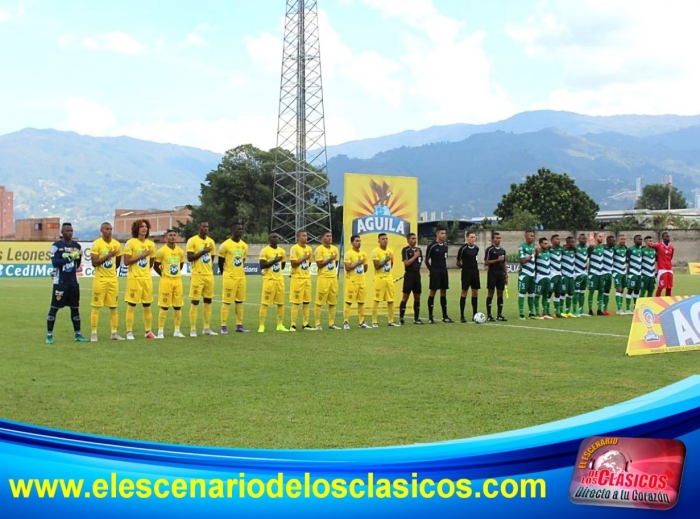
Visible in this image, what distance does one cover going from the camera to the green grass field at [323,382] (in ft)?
22.9

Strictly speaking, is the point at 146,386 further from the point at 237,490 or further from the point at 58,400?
the point at 237,490

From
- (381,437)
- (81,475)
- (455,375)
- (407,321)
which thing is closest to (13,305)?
(407,321)

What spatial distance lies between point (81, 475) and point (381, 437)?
4420mm

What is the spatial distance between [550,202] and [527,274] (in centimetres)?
5733

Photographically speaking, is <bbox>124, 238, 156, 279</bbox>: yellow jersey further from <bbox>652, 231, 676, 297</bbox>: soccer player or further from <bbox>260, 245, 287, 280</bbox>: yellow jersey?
<bbox>652, 231, 676, 297</bbox>: soccer player

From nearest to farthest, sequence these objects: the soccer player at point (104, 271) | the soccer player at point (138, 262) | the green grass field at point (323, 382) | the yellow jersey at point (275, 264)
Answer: the green grass field at point (323, 382)
the soccer player at point (104, 271)
the soccer player at point (138, 262)
the yellow jersey at point (275, 264)

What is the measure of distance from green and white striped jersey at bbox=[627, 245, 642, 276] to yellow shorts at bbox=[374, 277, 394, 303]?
679 cm

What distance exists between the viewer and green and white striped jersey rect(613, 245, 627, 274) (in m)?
19.7

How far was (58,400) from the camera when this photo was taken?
829cm

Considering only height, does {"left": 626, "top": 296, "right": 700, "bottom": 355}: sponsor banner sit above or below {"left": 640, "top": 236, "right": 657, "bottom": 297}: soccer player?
below

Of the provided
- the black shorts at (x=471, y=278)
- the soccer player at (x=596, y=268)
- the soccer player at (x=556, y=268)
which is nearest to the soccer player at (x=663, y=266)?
the soccer player at (x=596, y=268)

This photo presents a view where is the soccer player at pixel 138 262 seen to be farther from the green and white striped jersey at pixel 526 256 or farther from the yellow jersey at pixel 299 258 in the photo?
the green and white striped jersey at pixel 526 256

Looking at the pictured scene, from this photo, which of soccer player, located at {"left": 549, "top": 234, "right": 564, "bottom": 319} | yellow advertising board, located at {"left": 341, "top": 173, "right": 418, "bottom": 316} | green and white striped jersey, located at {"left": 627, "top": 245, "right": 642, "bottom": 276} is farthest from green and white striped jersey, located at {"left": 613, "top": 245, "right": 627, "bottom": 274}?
yellow advertising board, located at {"left": 341, "top": 173, "right": 418, "bottom": 316}

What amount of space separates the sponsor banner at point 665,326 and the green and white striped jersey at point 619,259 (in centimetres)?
744
